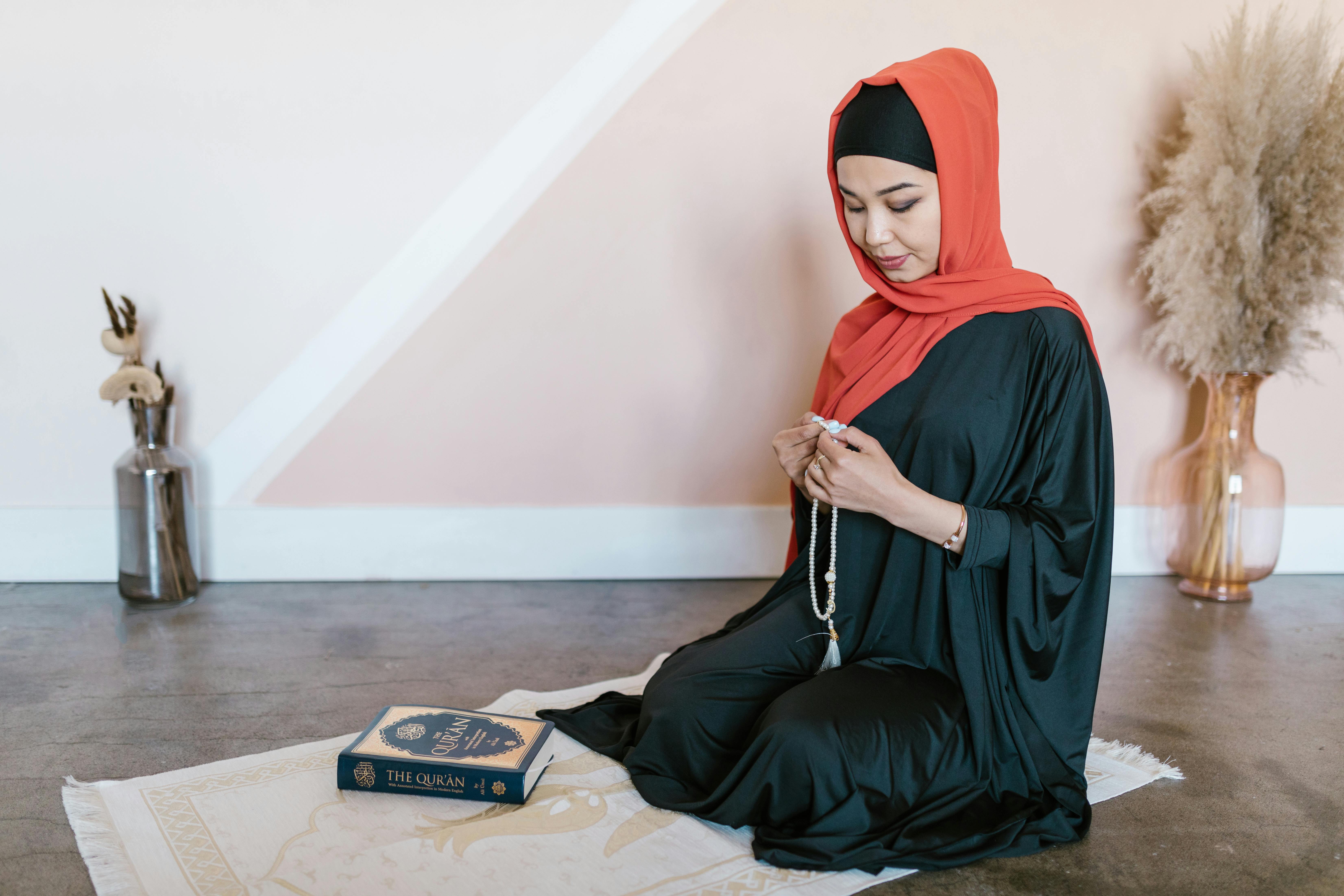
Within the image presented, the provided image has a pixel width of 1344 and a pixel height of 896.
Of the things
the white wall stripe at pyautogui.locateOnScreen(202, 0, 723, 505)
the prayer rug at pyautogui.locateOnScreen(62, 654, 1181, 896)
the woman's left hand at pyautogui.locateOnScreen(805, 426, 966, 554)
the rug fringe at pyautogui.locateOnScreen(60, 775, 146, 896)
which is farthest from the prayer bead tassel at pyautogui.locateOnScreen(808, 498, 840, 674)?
the white wall stripe at pyautogui.locateOnScreen(202, 0, 723, 505)

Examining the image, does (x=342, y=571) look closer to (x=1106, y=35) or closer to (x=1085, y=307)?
(x=1085, y=307)

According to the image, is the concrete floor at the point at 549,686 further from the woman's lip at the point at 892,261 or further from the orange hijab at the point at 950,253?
the woman's lip at the point at 892,261

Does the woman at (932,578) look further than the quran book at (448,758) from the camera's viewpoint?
No

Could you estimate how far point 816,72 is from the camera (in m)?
2.65

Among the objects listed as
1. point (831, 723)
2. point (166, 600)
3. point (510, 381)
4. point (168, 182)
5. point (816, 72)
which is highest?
point (816, 72)

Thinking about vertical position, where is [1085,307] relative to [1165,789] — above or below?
above

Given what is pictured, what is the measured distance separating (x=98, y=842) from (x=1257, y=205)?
2.96 meters

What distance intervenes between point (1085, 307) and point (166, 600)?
2807 millimetres

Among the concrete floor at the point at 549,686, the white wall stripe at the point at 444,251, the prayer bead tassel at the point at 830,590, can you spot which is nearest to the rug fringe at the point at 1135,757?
the concrete floor at the point at 549,686

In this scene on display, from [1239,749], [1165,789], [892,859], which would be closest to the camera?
[892,859]

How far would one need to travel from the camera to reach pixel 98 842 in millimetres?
1317

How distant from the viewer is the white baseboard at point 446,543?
2.66m

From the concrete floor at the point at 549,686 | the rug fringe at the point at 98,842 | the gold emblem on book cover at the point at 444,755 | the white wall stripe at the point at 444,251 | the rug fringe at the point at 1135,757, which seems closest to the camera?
the rug fringe at the point at 98,842

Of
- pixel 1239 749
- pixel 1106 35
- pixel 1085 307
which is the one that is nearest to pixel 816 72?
pixel 1106 35
